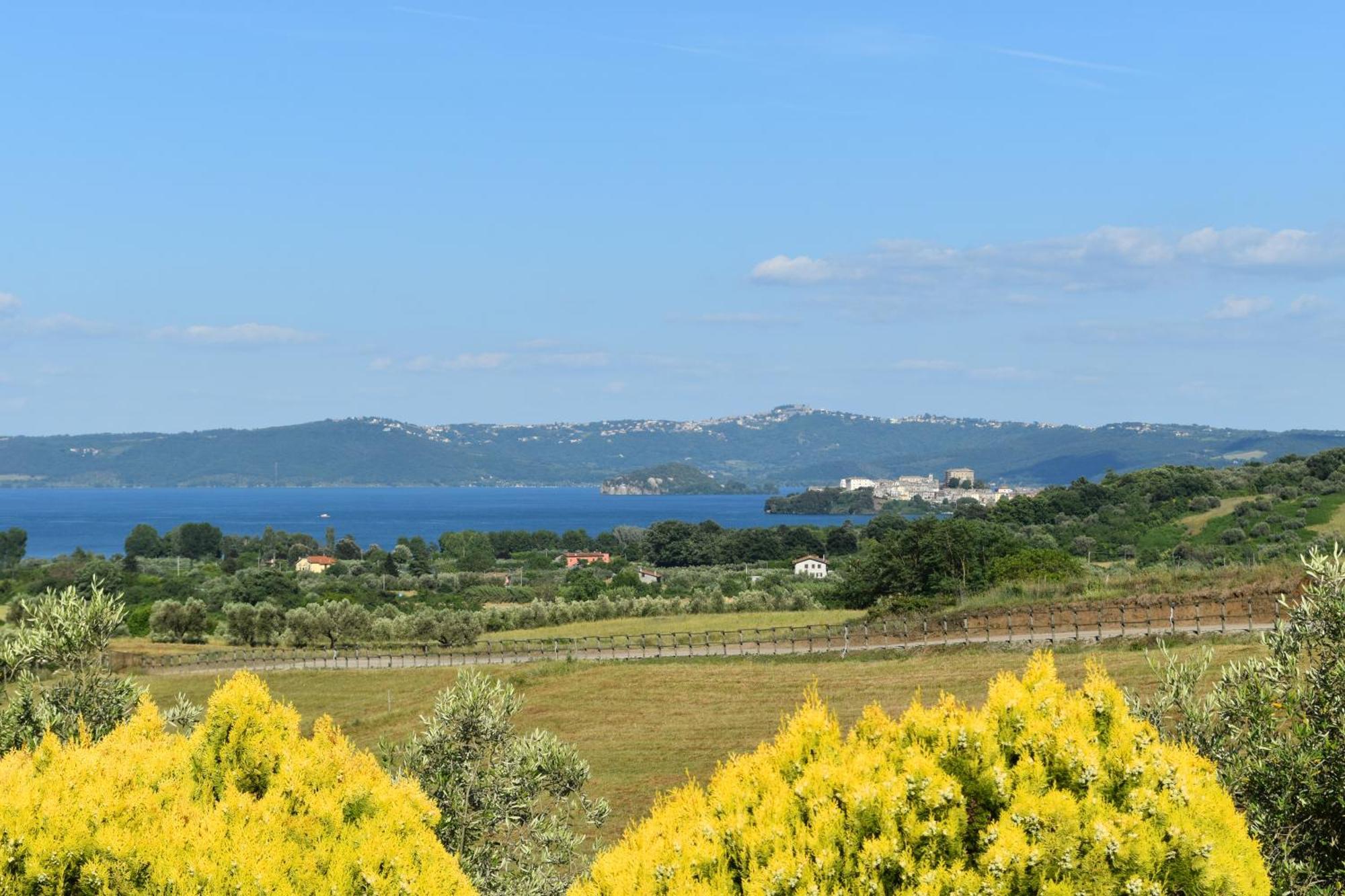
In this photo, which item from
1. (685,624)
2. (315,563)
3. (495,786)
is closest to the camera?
(495,786)

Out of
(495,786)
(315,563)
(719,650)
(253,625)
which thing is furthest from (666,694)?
(315,563)

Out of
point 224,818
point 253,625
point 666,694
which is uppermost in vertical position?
point 224,818

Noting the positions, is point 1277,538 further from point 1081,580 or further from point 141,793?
point 141,793

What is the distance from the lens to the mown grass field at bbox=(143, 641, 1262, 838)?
3431cm

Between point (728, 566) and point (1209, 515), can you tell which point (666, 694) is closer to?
point (1209, 515)

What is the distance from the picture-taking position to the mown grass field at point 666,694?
3431 centimetres

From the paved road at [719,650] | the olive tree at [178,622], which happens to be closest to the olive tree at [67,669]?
the paved road at [719,650]

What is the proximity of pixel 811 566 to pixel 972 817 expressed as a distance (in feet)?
404

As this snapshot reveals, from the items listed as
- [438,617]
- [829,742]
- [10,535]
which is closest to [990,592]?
[438,617]

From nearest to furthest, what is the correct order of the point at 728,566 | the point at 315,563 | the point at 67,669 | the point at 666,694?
the point at 67,669
the point at 666,694
the point at 728,566
the point at 315,563

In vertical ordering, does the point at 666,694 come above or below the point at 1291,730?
below

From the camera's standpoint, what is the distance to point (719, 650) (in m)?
58.3

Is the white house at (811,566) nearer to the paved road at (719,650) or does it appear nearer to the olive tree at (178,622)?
the olive tree at (178,622)

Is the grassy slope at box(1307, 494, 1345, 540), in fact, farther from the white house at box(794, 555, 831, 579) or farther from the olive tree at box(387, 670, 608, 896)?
the olive tree at box(387, 670, 608, 896)
